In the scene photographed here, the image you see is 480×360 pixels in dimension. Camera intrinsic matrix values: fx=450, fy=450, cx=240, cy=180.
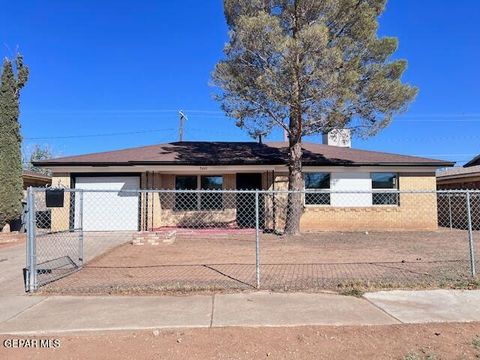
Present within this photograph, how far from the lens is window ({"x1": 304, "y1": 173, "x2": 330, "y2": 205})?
1895cm

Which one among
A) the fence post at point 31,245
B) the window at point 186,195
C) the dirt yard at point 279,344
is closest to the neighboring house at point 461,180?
the window at point 186,195

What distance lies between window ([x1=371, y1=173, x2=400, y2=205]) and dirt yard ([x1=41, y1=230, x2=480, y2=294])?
3.80 m

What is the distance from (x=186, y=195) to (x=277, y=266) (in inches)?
420

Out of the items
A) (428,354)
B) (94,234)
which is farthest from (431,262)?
(94,234)

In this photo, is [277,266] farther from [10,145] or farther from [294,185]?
[10,145]

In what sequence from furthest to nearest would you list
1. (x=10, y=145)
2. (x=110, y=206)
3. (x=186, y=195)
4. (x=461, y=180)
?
1. (x=461, y=180)
2. (x=186, y=195)
3. (x=110, y=206)
4. (x=10, y=145)

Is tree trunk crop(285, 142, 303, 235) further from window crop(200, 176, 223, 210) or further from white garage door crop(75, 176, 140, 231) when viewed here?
white garage door crop(75, 176, 140, 231)

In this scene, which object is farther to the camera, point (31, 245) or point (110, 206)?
point (110, 206)

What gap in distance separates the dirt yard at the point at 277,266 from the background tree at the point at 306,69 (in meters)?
4.04

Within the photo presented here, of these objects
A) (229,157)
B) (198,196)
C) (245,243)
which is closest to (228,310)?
(245,243)

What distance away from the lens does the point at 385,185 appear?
19344 mm

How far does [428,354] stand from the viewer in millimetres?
4594

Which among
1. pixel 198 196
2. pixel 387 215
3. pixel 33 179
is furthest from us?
pixel 33 179

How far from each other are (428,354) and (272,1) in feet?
44.3
